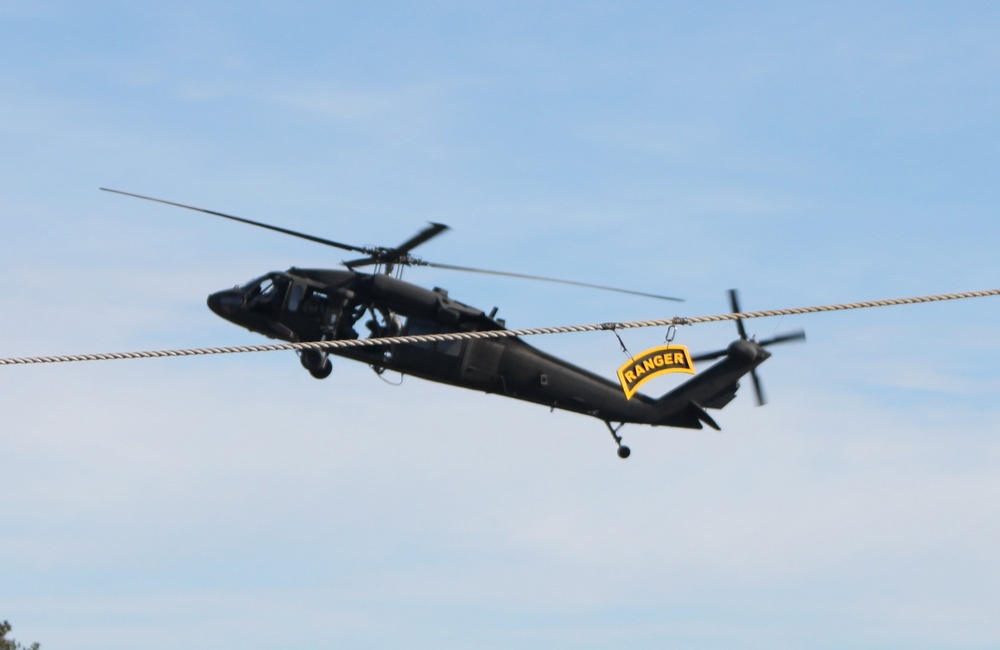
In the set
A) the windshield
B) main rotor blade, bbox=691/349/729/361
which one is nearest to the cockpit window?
the windshield

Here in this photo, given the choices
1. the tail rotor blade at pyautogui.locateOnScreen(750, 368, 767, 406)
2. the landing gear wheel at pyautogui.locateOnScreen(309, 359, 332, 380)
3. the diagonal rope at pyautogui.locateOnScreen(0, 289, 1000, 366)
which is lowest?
the diagonal rope at pyautogui.locateOnScreen(0, 289, 1000, 366)

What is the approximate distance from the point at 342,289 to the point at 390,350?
1522mm

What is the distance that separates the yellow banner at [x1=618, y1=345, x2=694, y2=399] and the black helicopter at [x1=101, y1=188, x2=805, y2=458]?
7.44 metres

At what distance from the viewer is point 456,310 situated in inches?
1103

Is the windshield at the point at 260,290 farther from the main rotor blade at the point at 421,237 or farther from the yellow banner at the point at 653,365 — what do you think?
the yellow banner at the point at 653,365

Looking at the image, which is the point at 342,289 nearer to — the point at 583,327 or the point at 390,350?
the point at 390,350

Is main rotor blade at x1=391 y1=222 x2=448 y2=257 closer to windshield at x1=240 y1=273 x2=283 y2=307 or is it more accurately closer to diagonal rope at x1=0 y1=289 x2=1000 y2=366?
windshield at x1=240 y1=273 x2=283 y2=307

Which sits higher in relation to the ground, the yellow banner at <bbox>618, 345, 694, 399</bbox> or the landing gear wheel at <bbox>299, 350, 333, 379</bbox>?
the landing gear wheel at <bbox>299, 350, 333, 379</bbox>

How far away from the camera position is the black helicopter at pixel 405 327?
2781 centimetres

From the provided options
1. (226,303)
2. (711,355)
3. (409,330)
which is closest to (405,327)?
(409,330)

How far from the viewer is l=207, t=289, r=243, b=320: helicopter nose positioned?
28453 mm

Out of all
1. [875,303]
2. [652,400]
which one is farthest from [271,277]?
[875,303]

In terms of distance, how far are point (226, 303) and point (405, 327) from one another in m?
3.71

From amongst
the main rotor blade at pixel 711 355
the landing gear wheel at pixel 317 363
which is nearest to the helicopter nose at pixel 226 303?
the landing gear wheel at pixel 317 363
